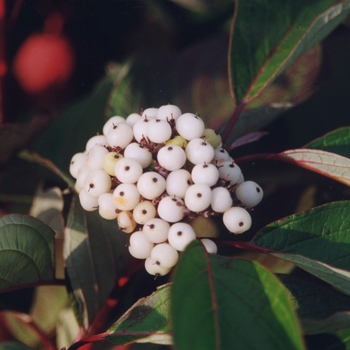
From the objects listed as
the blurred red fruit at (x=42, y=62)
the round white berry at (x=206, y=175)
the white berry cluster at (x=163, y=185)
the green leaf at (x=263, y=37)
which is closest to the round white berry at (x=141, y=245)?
the white berry cluster at (x=163, y=185)

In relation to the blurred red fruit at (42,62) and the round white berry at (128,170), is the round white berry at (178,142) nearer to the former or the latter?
the round white berry at (128,170)

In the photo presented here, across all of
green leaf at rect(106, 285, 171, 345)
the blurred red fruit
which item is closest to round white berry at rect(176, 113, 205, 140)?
green leaf at rect(106, 285, 171, 345)

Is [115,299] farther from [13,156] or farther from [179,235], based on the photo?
[13,156]

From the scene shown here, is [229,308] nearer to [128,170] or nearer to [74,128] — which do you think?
[128,170]

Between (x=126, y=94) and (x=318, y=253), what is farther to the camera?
(x=126, y=94)

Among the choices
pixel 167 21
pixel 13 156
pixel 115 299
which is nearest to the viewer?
pixel 115 299

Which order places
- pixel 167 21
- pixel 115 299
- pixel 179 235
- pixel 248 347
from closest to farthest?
pixel 248 347 < pixel 179 235 < pixel 115 299 < pixel 167 21

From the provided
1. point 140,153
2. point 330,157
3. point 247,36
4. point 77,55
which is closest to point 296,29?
point 247,36
